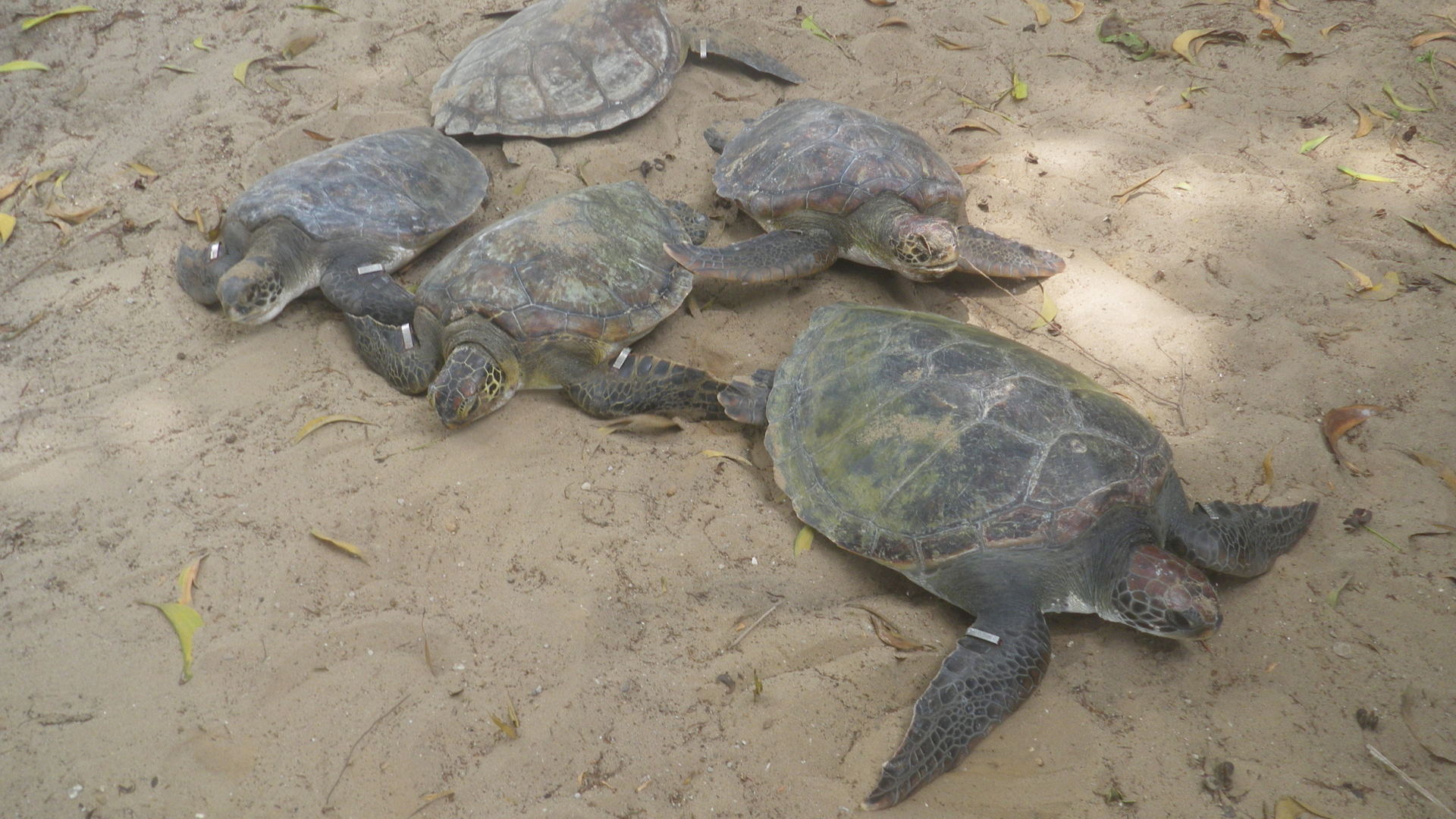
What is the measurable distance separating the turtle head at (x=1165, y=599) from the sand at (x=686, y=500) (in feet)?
0.62

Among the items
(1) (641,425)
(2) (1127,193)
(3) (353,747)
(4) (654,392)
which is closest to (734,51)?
(2) (1127,193)

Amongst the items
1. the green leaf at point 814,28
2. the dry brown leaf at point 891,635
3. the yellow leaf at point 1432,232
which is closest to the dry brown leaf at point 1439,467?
the yellow leaf at point 1432,232

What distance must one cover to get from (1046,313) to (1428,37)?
116 inches

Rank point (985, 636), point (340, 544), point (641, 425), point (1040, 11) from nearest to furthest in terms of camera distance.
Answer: point (985, 636), point (340, 544), point (641, 425), point (1040, 11)

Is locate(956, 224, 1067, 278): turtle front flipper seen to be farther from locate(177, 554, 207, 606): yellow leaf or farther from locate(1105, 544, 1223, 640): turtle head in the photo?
locate(177, 554, 207, 606): yellow leaf

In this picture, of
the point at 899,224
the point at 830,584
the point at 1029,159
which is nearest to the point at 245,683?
the point at 830,584

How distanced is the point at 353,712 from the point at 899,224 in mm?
2579

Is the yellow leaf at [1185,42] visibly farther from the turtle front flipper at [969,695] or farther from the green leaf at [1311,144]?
the turtle front flipper at [969,695]

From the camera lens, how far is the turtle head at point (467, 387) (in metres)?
2.90

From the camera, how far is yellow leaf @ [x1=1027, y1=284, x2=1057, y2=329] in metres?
3.38

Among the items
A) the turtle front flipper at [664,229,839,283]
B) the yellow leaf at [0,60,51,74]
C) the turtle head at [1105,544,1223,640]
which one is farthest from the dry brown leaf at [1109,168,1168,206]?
the yellow leaf at [0,60,51,74]

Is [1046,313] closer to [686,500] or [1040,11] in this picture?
[686,500]

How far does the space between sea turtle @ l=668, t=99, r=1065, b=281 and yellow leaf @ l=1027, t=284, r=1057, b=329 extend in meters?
0.12

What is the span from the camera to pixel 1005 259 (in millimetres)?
3441
